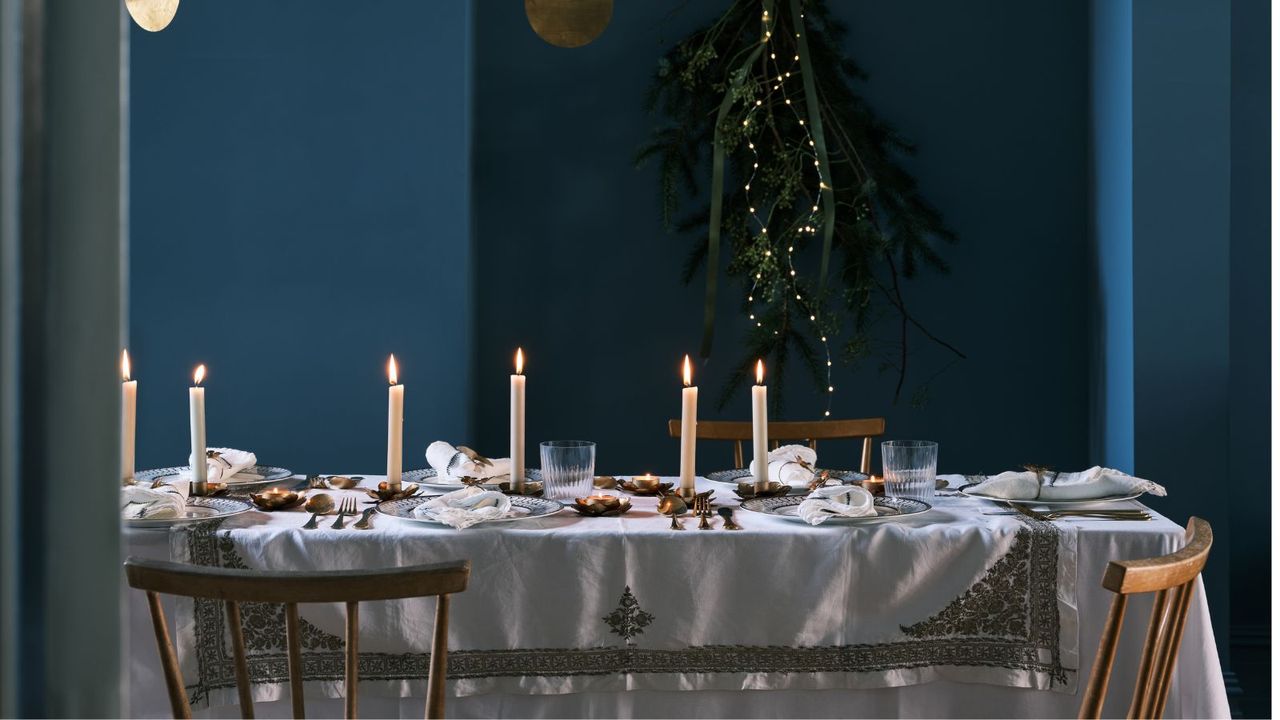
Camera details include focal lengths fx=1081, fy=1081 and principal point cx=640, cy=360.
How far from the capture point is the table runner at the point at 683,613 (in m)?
1.44

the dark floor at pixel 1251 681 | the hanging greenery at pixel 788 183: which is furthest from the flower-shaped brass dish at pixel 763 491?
the dark floor at pixel 1251 681

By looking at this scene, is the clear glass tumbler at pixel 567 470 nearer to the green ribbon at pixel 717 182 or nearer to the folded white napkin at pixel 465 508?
the folded white napkin at pixel 465 508

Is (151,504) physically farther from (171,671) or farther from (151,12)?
(151,12)

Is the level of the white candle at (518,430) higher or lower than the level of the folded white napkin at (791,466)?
higher

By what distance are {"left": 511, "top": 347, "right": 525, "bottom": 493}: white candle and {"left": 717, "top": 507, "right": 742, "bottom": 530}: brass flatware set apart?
1.10ft

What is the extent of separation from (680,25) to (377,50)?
0.90m

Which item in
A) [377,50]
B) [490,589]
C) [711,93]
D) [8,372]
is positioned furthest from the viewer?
[711,93]

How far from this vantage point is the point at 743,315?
3.21 meters

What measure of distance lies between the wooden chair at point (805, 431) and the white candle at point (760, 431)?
50cm

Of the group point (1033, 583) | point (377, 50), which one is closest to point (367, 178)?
point (377, 50)

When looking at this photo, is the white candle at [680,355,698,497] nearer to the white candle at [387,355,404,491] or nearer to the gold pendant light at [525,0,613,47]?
the white candle at [387,355,404,491]

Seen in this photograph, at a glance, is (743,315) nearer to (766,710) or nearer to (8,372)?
(766,710)

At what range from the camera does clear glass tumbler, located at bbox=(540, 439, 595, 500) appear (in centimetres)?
172

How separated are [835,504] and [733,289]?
1733 mm
